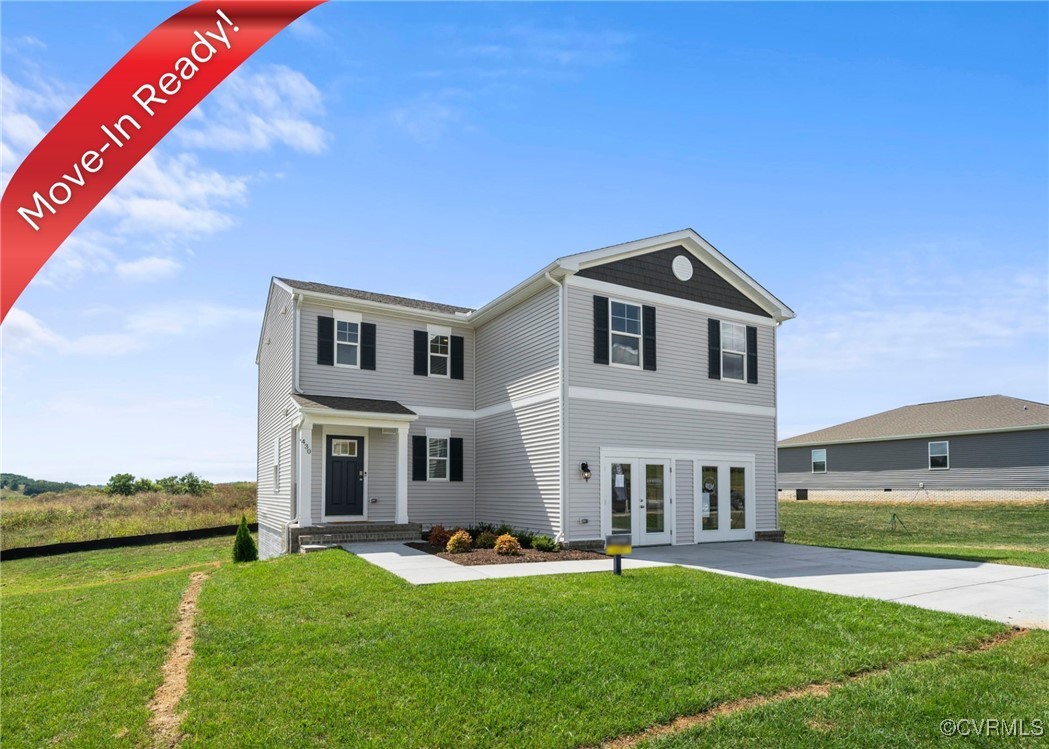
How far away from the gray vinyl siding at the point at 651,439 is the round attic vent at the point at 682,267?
124 inches

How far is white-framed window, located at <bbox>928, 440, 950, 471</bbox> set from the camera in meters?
30.2

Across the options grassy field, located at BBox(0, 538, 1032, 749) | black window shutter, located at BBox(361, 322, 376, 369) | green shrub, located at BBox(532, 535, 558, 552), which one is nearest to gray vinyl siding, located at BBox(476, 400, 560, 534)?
green shrub, located at BBox(532, 535, 558, 552)

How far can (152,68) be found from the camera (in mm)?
2727

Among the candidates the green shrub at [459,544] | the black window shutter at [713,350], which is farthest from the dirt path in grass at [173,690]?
the black window shutter at [713,350]

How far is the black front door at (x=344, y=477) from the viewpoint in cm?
1584

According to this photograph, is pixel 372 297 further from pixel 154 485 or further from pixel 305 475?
pixel 154 485

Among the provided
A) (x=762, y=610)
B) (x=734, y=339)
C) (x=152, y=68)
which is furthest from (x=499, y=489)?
(x=152, y=68)

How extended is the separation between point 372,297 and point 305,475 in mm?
5164

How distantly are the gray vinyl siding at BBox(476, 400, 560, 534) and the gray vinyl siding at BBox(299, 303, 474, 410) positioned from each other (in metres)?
1.21

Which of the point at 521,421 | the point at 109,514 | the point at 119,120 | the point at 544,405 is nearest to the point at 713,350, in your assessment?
the point at 544,405

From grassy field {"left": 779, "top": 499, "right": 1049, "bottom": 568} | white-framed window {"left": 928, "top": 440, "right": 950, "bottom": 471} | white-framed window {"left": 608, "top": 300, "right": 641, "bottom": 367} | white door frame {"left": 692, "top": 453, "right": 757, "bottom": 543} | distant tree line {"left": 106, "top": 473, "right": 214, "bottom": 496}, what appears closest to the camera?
white-framed window {"left": 608, "top": 300, "right": 641, "bottom": 367}

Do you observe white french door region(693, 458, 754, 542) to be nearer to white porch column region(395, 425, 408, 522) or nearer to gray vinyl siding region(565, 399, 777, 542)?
gray vinyl siding region(565, 399, 777, 542)

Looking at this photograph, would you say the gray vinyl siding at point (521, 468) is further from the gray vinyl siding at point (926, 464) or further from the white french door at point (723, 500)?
the gray vinyl siding at point (926, 464)

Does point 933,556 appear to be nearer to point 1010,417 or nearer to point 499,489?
point 499,489
